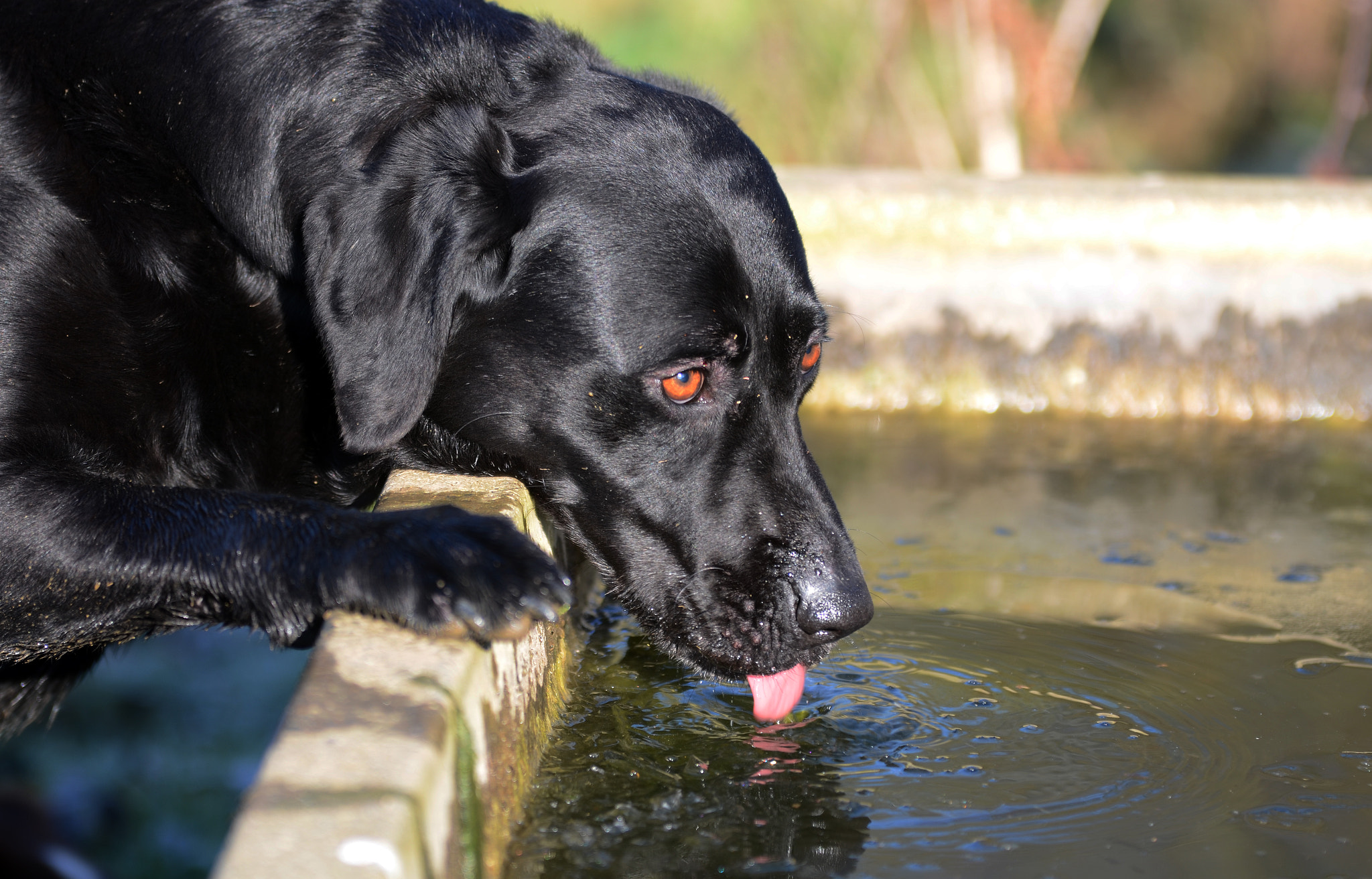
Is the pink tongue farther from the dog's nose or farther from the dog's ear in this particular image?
the dog's ear

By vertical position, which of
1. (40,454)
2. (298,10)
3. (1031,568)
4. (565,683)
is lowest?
(565,683)


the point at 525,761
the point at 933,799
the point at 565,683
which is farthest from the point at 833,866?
the point at 565,683

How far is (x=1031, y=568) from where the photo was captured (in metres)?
3.08

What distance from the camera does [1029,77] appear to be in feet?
23.2

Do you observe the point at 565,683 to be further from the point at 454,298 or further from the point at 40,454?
the point at 40,454

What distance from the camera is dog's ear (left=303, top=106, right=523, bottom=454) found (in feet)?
6.98

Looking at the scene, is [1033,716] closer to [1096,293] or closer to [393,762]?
[393,762]

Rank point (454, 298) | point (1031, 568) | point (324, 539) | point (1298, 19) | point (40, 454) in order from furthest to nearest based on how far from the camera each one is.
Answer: point (1298, 19)
point (1031, 568)
point (454, 298)
point (40, 454)
point (324, 539)

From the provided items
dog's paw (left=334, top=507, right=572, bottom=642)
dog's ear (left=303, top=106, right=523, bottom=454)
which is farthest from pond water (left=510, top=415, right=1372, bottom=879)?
dog's ear (left=303, top=106, right=523, bottom=454)

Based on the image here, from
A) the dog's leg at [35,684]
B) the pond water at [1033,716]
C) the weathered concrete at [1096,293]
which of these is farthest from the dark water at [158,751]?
the weathered concrete at [1096,293]

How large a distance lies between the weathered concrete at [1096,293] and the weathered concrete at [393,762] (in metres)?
2.68

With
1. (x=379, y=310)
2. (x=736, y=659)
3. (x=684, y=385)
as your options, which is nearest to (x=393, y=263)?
(x=379, y=310)

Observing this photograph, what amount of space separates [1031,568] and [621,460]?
4.18 ft

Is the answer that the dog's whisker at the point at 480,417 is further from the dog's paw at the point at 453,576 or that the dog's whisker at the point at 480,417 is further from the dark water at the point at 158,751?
the dark water at the point at 158,751
